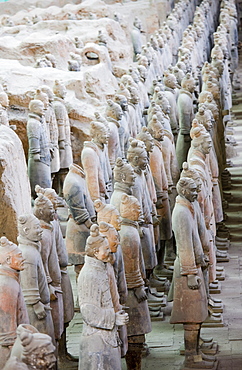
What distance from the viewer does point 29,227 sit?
244 inches

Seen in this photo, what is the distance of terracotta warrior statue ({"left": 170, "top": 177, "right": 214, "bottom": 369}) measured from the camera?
7293mm

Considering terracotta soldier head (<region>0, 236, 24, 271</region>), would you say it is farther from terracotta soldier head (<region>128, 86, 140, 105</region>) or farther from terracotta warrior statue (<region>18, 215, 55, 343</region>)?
terracotta soldier head (<region>128, 86, 140, 105</region>)

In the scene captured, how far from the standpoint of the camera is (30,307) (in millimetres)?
6273

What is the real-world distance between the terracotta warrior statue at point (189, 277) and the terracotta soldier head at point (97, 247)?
53.3 inches

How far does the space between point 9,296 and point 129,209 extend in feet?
5.69

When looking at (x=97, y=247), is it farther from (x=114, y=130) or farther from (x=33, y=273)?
(x=114, y=130)

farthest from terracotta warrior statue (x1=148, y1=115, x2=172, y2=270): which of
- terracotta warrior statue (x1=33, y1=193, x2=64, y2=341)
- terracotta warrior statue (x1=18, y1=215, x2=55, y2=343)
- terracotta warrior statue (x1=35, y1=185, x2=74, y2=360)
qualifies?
terracotta warrior statue (x1=18, y1=215, x2=55, y2=343)

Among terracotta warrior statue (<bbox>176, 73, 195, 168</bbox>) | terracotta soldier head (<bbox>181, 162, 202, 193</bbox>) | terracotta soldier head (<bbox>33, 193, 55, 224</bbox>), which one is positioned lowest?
terracotta warrior statue (<bbox>176, 73, 195, 168</bbox>)

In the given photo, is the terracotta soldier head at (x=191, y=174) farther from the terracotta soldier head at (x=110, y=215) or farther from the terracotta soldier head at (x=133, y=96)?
the terracotta soldier head at (x=133, y=96)

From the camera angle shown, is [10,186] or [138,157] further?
[138,157]

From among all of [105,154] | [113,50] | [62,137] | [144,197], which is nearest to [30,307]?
[144,197]

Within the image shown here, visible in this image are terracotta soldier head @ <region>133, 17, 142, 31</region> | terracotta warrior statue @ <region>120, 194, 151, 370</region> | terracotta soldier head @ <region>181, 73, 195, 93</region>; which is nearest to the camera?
terracotta warrior statue @ <region>120, 194, 151, 370</region>

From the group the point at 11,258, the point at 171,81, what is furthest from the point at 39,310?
the point at 171,81

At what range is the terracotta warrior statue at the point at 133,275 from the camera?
7066 millimetres
